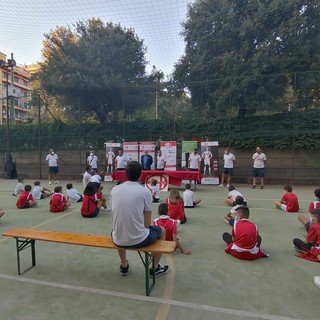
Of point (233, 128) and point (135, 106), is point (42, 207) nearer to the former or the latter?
point (135, 106)

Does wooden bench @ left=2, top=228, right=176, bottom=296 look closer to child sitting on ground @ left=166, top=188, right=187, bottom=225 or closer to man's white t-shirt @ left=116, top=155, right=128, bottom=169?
child sitting on ground @ left=166, top=188, right=187, bottom=225

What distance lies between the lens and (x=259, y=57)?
51.5 feet

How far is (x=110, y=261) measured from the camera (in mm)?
4605

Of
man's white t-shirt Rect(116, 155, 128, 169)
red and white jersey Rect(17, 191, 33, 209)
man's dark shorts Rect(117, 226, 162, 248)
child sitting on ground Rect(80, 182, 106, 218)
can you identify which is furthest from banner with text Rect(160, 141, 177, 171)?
man's dark shorts Rect(117, 226, 162, 248)

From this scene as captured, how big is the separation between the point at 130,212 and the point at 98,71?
17.0m

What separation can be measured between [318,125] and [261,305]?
13780 mm

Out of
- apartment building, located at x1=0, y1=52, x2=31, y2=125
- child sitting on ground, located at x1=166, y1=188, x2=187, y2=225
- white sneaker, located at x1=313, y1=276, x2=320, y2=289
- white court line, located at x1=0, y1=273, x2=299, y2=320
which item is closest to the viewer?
white court line, located at x1=0, y1=273, x2=299, y2=320

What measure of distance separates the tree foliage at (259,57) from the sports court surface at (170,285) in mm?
10992

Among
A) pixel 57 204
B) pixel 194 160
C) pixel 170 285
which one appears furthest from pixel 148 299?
pixel 194 160

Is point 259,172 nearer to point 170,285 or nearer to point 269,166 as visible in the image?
point 269,166

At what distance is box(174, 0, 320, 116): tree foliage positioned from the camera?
15.0m

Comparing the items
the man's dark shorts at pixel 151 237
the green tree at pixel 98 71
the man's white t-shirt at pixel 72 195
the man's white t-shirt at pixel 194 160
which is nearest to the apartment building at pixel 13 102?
the green tree at pixel 98 71

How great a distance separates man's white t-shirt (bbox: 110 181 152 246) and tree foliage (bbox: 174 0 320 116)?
13234 mm

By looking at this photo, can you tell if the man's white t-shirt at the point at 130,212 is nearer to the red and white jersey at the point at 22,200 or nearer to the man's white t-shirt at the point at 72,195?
the red and white jersey at the point at 22,200
